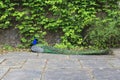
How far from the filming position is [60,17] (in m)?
6.71

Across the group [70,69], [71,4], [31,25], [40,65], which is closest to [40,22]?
[31,25]

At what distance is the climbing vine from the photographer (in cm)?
660

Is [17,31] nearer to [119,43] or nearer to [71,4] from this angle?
[71,4]

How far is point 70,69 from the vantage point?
396 cm

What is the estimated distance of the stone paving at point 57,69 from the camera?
3.47 meters

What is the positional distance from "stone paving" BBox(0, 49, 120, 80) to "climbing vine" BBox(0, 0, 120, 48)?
1726mm

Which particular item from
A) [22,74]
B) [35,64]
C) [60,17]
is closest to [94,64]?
[35,64]

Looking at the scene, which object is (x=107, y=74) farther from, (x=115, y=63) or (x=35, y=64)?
(x=35, y=64)

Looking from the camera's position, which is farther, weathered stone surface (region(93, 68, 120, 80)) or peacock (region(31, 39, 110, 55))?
peacock (region(31, 39, 110, 55))

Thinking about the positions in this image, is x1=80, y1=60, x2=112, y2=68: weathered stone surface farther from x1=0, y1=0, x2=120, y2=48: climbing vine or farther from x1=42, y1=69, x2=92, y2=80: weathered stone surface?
x1=0, y1=0, x2=120, y2=48: climbing vine

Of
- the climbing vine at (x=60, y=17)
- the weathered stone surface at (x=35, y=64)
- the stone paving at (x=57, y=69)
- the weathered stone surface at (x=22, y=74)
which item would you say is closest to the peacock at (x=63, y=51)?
the climbing vine at (x=60, y=17)

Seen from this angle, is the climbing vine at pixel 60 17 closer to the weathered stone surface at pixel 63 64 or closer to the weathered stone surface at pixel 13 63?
the weathered stone surface at pixel 63 64

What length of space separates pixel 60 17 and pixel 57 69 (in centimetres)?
292

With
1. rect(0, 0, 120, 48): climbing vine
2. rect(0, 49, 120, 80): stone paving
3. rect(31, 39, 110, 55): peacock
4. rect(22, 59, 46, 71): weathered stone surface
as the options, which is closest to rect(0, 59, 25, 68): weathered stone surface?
rect(0, 49, 120, 80): stone paving
